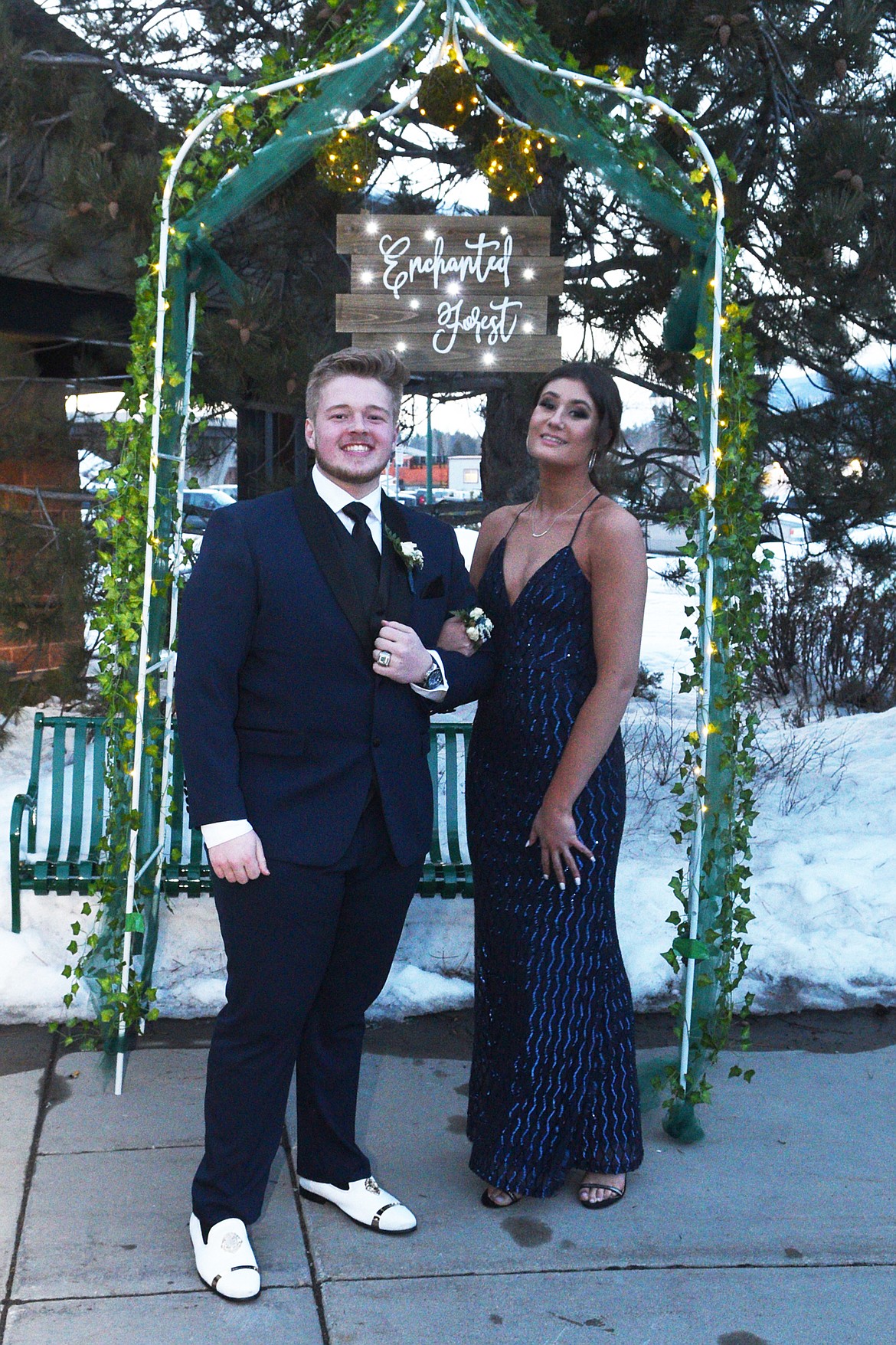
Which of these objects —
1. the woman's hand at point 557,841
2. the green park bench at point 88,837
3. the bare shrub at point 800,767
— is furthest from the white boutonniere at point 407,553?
the bare shrub at point 800,767

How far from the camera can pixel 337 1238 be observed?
2998 mm

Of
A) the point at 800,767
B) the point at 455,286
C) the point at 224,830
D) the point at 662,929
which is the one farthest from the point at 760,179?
the point at 224,830

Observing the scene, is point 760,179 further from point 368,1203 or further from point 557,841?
point 368,1203

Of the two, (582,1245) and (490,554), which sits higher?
(490,554)

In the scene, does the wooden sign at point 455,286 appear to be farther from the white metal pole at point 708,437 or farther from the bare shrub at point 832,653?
the bare shrub at point 832,653

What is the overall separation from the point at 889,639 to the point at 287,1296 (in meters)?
6.85

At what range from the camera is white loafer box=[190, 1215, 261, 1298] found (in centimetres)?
274

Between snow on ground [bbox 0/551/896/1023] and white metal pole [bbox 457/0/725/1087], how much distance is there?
0.97 metres

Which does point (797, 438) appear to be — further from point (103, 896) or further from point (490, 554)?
point (103, 896)

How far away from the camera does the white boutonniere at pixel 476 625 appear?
296cm

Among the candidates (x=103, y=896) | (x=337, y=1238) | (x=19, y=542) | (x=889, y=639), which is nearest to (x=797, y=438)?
(x=889, y=639)

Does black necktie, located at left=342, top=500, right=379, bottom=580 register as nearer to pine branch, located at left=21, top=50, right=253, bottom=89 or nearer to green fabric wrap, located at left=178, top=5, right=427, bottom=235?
green fabric wrap, located at left=178, top=5, right=427, bottom=235

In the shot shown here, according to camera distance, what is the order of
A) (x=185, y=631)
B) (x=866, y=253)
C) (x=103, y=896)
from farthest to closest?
(x=866, y=253)
(x=103, y=896)
(x=185, y=631)

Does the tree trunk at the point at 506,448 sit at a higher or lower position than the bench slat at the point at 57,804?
higher
